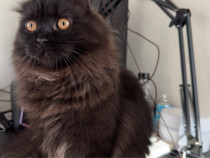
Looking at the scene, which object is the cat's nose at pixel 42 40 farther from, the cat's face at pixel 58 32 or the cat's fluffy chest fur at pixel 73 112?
the cat's fluffy chest fur at pixel 73 112

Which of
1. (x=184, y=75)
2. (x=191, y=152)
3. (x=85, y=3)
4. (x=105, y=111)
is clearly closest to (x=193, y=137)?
(x=191, y=152)

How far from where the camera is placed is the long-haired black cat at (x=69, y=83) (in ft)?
2.28

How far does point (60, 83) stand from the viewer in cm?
75

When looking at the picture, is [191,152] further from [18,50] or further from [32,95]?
[18,50]

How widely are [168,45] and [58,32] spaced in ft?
3.32

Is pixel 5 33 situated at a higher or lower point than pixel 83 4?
higher

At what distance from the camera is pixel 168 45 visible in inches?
56.1

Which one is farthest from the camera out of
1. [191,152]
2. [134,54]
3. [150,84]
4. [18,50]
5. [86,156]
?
[134,54]

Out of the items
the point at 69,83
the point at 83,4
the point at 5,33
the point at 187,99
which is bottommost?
the point at 187,99

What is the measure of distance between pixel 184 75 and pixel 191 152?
0.40 metres

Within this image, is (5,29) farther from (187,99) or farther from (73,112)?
(187,99)

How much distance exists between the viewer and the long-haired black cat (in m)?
0.69

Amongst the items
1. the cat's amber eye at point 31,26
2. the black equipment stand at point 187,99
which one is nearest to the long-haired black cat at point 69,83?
the cat's amber eye at point 31,26

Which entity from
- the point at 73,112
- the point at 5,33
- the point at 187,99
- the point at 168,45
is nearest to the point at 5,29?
the point at 5,33
